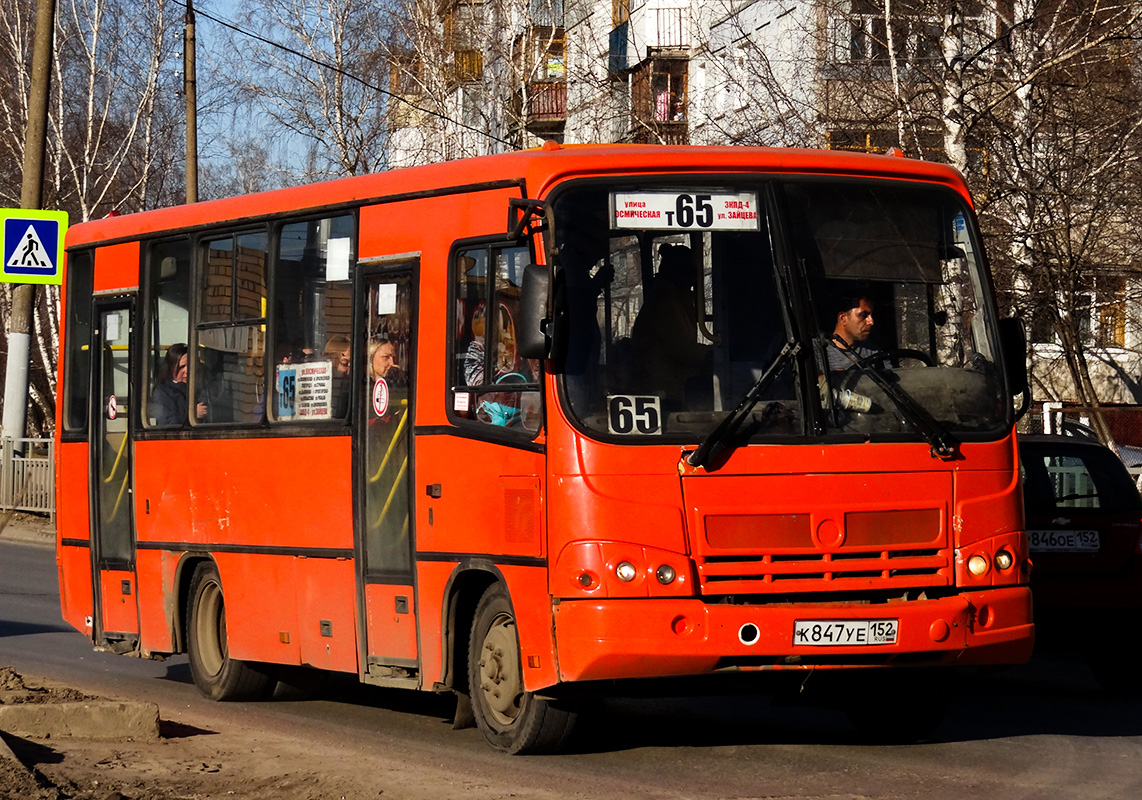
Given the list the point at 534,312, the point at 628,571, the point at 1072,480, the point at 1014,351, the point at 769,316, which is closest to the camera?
the point at 628,571

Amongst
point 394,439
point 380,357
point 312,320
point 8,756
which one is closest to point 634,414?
point 394,439

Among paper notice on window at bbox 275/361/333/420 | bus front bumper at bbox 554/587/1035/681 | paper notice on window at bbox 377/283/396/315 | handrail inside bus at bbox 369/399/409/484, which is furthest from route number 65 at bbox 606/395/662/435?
paper notice on window at bbox 275/361/333/420

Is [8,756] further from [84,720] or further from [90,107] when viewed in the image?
[90,107]

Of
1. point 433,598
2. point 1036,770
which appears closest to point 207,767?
point 433,598

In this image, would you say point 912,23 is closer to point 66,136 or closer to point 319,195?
point 319,195

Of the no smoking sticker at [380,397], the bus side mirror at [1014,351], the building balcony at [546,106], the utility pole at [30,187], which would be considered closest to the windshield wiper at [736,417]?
the bus side mirror at [1014,351]

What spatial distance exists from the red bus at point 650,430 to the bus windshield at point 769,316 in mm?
13

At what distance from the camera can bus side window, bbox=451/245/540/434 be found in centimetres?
869

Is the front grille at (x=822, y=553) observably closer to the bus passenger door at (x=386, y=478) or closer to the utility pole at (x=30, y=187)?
the bus passenger door at (x=386, y=478)

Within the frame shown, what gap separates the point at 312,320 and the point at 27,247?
6.82m

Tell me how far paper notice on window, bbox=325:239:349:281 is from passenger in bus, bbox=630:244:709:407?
246 centimetres

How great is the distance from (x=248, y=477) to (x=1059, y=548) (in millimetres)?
5005

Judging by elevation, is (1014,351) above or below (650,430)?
above

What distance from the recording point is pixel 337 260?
10.5 metres
